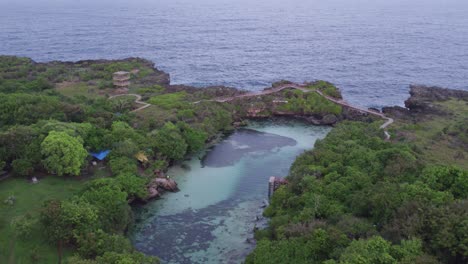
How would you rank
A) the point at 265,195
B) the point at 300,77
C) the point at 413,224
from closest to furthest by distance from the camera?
the point at 413,224, the point at 265,195, the point at 300,77

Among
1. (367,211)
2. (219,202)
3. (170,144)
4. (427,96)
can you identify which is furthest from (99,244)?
(427,96)

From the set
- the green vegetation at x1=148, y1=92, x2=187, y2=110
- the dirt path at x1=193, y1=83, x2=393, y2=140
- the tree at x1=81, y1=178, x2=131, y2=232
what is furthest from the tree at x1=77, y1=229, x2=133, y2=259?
the dirt path at x1=193, y1=83, x2=393, y2=140

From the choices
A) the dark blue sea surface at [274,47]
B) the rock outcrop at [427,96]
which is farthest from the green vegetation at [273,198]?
the dark blue sea surface at [274,47]

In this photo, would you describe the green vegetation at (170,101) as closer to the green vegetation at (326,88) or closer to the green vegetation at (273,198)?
the green vegetation at (273,198)

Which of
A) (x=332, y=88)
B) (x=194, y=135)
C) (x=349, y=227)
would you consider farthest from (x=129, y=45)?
(x=349, y=227)

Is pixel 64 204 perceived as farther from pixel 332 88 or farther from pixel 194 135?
pixel 332 88

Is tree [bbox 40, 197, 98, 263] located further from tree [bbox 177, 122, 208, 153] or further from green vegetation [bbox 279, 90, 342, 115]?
green vegetation [bbox 279, 90, 342, 115]

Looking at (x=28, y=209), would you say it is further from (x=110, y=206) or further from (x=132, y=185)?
(x=132, y=185)
